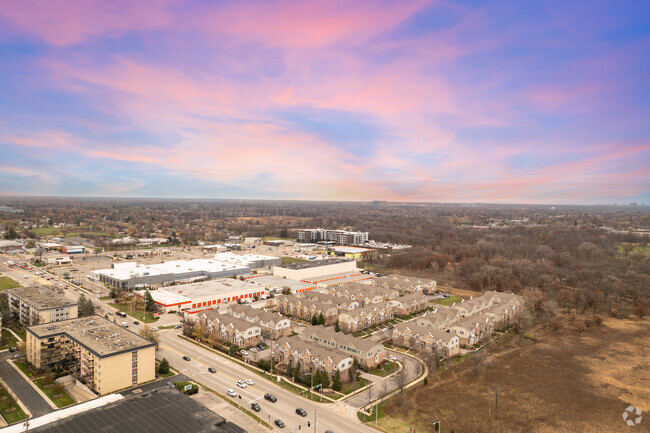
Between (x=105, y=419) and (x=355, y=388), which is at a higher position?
(x=105, y=419)

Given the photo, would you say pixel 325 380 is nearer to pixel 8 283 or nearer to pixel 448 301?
pixel 448 301

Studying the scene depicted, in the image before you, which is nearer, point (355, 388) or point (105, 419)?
point (105, 419)

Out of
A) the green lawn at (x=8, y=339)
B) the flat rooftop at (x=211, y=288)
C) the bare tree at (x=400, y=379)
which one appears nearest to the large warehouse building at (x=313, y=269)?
the flat rooftop at (x=211, y=288)

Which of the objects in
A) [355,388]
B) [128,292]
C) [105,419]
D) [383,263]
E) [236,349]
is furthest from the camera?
[383,263]

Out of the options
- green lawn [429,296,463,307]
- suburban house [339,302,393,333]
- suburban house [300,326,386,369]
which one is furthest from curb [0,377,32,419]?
green lawn [429,296,463,307]

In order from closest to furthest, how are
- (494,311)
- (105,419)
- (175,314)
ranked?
(105,419) → (494,311) → (175,314)

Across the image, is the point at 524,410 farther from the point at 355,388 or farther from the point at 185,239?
the point at 185,239

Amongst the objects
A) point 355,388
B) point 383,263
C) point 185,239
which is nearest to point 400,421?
point 355,388

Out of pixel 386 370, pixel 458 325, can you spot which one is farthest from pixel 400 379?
pixel 458 325
